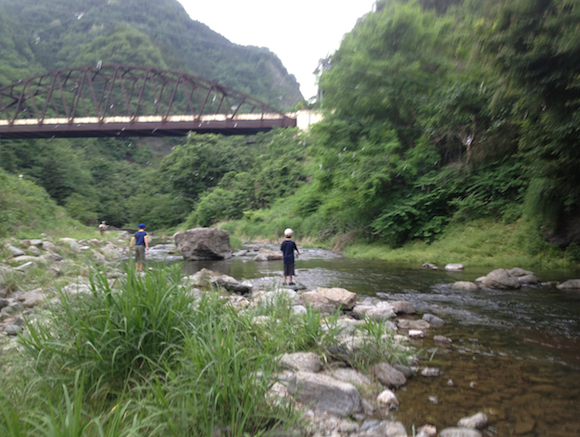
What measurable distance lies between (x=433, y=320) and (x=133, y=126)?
2238 inches

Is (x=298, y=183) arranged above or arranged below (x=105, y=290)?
below

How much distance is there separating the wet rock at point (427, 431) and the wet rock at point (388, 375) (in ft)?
2.41

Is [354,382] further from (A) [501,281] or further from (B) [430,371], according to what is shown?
(A) [501,281]

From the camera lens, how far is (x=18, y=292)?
7680mm

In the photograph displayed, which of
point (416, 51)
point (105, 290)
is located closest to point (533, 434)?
point (105, 290)

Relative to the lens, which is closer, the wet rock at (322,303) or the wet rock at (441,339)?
the wet rock at (441,339)

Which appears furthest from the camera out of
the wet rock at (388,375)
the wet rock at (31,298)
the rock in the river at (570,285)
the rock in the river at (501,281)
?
the rock in the river at (501,281)

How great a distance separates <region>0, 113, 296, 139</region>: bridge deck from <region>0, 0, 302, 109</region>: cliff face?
918 inches

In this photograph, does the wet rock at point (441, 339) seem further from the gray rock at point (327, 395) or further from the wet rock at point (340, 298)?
the gray rock at point (327, 395)

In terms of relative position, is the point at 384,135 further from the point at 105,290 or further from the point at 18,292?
the point at 105,290

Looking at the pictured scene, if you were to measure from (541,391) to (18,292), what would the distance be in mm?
8843

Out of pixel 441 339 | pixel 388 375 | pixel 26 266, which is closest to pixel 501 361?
pixel 441 339

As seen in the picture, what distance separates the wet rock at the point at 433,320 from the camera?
6125 mm

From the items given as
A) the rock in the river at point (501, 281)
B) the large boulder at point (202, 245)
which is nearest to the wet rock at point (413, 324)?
the rock in the river at point (501, 281)
